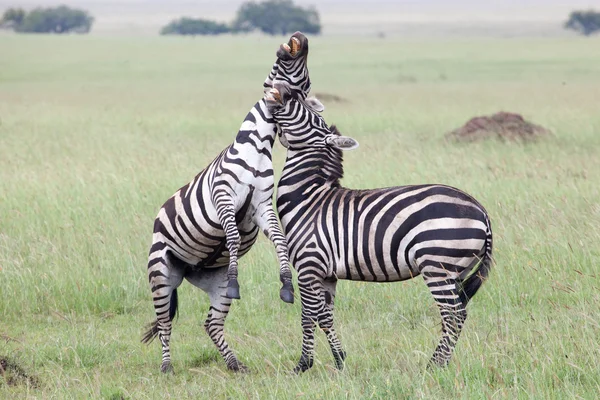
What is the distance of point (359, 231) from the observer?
5.11 meters

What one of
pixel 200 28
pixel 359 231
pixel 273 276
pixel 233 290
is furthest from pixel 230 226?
pixel 200 28

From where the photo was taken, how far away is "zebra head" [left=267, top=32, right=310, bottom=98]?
5488mm

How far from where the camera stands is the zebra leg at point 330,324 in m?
5.30

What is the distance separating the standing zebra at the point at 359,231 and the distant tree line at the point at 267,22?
8720cm

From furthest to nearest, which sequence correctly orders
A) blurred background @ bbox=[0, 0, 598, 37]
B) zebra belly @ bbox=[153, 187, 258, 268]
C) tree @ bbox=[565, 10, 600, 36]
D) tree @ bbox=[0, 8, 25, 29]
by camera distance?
1. blurred background @ bbox=[0, 0, 598, 37]
2. tree @ bbox=[0, 8, 25, 29]
3. tree @ bbox=[565, 10, 600, 36]
4. zebra belly @ bbox=[153, 187, 258, 268]

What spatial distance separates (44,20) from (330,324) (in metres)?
96.4

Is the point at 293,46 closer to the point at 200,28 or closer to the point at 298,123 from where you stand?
the point at 298,123

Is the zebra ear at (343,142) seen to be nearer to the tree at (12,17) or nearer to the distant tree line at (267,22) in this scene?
the distant tree line at (267,22)

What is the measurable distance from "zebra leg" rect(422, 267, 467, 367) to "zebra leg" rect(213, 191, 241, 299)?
3.68 feet

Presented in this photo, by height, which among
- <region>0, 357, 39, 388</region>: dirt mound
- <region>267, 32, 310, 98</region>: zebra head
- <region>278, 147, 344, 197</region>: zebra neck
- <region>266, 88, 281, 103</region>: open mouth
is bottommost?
<region>0, 357, 39, 388</region>: dirt mound

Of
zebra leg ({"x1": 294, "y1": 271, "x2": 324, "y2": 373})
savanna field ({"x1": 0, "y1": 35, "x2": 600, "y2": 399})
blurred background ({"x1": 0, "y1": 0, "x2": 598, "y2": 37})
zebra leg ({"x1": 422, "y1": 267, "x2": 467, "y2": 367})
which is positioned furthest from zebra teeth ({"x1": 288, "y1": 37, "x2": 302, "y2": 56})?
blurred background ({"x1": 0, "y1": 0, "x2": 598, "y2": 37})

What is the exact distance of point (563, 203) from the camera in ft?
31.1

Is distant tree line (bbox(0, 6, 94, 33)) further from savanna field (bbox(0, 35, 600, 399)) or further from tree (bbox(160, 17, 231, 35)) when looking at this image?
savanna field (bbox(0, 35, 600, 399))

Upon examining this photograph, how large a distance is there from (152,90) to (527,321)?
25359 millimetres
